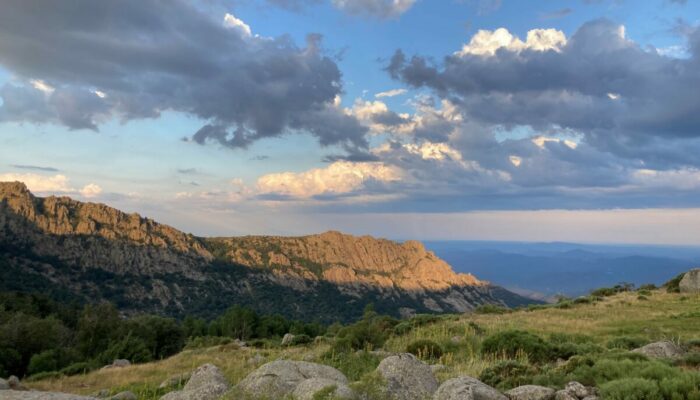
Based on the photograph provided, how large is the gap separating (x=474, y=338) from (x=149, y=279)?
19920cm

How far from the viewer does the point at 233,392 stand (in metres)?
10.9

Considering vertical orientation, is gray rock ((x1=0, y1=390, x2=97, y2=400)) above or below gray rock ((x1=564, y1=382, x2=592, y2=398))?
below

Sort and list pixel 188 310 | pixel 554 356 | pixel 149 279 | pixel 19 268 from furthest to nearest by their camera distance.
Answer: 1. pixel 149 279
2. pixel 188 310
3. pixel 19 268
4. pixel 554 356

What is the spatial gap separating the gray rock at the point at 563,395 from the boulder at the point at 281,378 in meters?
4.84

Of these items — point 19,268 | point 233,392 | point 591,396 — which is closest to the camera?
point 591,396

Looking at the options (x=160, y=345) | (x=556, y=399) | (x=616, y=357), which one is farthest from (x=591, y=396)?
(x=160, y=345)

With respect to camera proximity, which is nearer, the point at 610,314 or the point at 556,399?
the point at 556,399

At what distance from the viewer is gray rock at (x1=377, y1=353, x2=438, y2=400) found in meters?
10.3

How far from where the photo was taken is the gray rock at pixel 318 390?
9453 millimetres

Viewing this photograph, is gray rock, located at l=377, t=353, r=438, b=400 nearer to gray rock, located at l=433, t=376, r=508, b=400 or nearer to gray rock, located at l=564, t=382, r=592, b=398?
gray rock, located at l=433, t=376, r=508, b=400

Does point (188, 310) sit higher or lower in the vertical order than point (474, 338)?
lower

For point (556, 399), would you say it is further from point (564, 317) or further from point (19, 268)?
point (19, 268)

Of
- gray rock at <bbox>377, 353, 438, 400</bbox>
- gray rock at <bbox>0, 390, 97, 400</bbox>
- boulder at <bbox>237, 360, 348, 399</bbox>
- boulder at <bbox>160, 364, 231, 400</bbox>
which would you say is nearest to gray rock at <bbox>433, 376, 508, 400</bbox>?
gray rock at <bbox>377, 353, 438, 400</bbox>

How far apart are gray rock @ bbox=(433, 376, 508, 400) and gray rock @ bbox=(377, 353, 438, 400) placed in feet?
3.11
